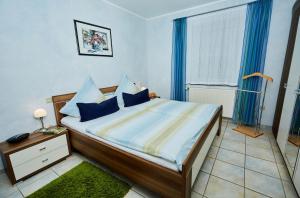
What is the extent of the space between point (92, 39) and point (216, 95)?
3.06 meters

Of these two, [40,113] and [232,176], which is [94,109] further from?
[232,176]

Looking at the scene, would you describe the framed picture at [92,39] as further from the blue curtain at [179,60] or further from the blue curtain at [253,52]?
the blue curtain at [253,52]

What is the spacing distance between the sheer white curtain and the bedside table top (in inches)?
131

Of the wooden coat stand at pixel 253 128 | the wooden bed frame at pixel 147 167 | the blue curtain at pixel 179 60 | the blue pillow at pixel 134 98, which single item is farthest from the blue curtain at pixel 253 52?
the blue pillow at pixel 134 98

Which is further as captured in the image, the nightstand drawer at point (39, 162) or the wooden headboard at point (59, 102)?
the wooden headboard at point (59, 102)

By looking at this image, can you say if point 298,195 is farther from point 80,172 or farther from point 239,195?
point 80,172

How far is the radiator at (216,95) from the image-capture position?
3.33m

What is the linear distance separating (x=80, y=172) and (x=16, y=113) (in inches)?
48.9

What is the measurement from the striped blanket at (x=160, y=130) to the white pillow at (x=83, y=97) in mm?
618

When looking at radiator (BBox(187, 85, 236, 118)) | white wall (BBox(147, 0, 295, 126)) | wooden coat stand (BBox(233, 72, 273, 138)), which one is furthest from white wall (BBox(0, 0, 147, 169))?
wooden coat stand (BBox(233, 72, 273, 138))

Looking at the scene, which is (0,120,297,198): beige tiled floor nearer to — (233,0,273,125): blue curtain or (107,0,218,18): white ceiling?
(233,0,273,125): blue curtain

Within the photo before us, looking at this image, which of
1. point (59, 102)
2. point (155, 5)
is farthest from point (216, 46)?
point (59, 102)

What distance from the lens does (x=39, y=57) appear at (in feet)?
7.20

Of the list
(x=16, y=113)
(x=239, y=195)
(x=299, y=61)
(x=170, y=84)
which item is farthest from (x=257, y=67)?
(x=16, y=113)
